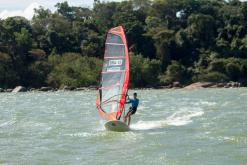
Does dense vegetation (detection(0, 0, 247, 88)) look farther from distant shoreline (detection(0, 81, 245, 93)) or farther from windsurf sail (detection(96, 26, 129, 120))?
windsurf sail (detection(96, 26, 129, 120))

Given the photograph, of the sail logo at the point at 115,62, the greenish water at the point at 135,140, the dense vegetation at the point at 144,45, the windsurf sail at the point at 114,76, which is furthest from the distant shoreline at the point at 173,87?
the sail logo at the point at 115,62

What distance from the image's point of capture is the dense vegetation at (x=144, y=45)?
70688 millimetres

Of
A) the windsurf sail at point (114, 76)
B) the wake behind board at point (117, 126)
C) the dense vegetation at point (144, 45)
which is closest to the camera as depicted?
the wake behind board at point (117, 126)

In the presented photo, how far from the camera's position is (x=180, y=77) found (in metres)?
71.6

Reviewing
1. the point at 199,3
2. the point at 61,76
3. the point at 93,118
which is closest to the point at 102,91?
the point at 93,118

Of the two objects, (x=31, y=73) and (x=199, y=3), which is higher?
(x=199, y=3)

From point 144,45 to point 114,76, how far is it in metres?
58.5

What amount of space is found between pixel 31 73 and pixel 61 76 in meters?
3.54

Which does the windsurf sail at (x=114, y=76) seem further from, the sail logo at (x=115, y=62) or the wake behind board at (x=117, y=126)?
the wake behind board at (x=117, y=126)

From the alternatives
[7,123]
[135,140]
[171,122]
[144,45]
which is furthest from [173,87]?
[135,140]

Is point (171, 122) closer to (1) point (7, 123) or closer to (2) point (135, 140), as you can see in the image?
→ (2) point (135, 140)

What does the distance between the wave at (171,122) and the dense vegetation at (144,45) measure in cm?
4295

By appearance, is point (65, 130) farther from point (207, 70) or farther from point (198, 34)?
point (198, 34)

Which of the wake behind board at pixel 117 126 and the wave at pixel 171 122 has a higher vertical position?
the wake behind board at pixel 117 126
